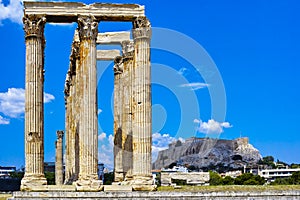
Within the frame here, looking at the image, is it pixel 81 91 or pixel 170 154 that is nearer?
pixel 81 91

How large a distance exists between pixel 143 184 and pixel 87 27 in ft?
40.2

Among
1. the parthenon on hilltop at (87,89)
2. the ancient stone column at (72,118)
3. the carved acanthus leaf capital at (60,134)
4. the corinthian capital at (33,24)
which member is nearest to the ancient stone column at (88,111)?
the parthenon on hilltop at (87,89)

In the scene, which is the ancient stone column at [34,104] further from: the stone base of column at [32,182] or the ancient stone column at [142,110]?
the ancient stone column at [142,110]

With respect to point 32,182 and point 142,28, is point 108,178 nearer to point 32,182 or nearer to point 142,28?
point 142,28

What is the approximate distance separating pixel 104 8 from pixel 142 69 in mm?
5472

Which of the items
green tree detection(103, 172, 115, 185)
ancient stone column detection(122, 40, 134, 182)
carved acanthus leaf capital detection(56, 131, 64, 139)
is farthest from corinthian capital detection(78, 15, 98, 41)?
green tree detection(103, 172, 115, 185)

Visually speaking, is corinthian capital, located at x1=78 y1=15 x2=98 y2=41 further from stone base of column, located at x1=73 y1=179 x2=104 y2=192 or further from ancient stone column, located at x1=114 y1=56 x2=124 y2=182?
ancient stone column, located at x1=114 y1=56 x2=124 y2=182

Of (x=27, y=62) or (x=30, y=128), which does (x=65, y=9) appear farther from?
(x=30, y=128)

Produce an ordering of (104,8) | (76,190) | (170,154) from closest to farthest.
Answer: (76,190), (104,8), (170,154)

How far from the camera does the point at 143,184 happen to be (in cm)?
4334

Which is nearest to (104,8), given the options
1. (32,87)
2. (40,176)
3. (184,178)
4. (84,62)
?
(84,62)

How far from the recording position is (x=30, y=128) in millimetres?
43094

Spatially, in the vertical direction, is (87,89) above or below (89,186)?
above

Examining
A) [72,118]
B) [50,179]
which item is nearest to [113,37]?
[72,118]
